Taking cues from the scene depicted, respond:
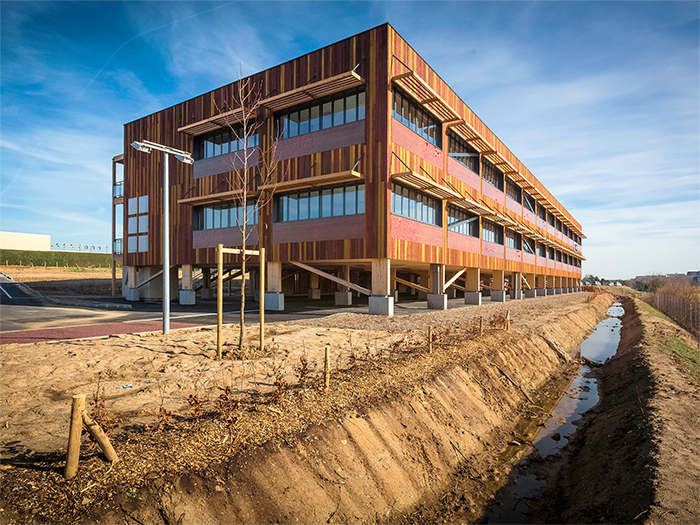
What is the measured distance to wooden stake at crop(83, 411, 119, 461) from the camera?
3.87 metres

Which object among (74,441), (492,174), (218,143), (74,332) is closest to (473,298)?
(492,174)

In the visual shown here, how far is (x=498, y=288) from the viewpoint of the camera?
3669 cm

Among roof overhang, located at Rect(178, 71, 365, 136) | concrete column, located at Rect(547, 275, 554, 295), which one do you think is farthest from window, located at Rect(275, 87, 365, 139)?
concrete column, located at Rect(547, 275, 554, 295)

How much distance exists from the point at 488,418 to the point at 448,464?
2.56 metres

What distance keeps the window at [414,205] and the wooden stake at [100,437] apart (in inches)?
697

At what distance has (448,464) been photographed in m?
6.68

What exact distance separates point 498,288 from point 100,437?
1448 inches

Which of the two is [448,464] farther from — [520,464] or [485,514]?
[520,464]

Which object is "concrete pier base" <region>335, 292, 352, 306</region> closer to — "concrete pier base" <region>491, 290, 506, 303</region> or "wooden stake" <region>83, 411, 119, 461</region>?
"concrete pier base" <region>491, 290, 506, 303</region>

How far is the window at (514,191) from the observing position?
A: 39656 millimetres

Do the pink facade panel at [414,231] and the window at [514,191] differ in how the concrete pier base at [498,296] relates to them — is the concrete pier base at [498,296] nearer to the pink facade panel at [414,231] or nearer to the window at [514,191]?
the window at [514,191]

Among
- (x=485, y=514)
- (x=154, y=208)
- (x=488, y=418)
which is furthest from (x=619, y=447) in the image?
(x=154, y=208)

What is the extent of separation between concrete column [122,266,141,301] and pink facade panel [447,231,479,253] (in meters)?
26.1

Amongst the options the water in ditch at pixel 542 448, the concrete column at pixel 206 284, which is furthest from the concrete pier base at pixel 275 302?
the water in ditch at pixel 542 448
